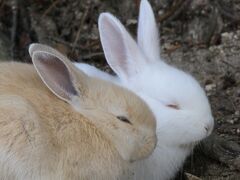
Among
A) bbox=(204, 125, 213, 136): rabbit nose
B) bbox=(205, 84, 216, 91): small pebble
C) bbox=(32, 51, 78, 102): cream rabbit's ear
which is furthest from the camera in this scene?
bbox=(205, 84, 216, 91): small pebble

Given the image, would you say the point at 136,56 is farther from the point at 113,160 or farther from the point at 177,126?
the point at 113,160

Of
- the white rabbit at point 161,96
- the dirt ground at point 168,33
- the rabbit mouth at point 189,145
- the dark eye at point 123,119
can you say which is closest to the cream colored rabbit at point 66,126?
the dark eye at point 123,119

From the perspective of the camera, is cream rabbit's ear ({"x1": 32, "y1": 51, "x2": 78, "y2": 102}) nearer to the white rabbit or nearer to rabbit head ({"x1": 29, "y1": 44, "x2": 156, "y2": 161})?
rabbit head ({"x1": 29, "y1": 44, "x2": 156, "y2": 161})

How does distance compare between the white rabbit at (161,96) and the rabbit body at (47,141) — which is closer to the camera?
the rabbit body at (47,141)

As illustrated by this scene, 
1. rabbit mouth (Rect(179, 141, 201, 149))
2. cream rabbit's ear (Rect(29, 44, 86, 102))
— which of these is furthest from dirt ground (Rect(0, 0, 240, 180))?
cream rabbit's ear (Rect(29, 44, 86, 102))

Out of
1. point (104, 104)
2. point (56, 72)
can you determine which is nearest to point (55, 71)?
point (56, 72)

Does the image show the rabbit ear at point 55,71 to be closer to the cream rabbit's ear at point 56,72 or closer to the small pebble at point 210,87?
the cream rabbit's ear at point 56,72
